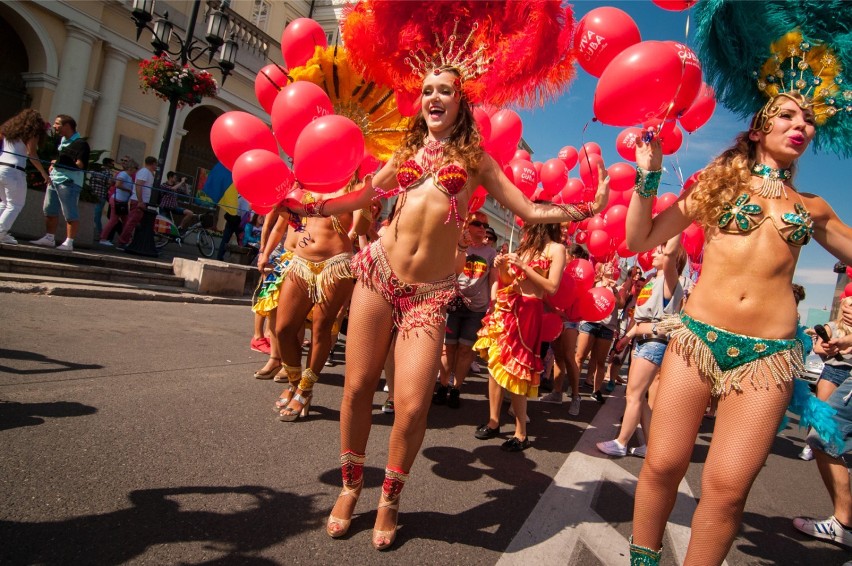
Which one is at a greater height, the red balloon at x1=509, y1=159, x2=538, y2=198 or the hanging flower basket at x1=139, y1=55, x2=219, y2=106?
the hanging flower basket at x1=139, y1=55, x2=219, y2=106

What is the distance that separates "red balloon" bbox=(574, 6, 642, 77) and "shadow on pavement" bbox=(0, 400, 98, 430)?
3.67m

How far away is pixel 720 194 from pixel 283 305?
9.29 ft

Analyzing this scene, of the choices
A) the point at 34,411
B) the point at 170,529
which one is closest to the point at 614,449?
the point at 170,529

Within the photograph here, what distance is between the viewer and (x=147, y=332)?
17.5ft

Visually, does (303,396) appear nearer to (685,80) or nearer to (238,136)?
(238,136)

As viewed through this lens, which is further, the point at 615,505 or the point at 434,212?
the point at 615,505

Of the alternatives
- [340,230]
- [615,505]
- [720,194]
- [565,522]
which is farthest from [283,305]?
[720,194]

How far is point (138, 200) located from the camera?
939 cm

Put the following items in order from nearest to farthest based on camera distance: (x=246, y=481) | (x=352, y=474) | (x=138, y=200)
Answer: (x=352, y=474) → (x=246, y=481) → (x=138, y=200)

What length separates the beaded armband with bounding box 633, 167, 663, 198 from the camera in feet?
6.68

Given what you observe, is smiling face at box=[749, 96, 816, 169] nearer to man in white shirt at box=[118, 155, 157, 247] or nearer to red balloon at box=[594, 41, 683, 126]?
red balloon at box=[594, 41, 683, 126]

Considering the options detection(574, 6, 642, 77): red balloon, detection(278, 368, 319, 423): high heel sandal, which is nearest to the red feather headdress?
detection(574, 6, 642, 77): red balloon

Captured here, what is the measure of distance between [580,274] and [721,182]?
8.77 ft

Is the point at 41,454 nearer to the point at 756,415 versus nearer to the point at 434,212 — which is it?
the point at 434,212
